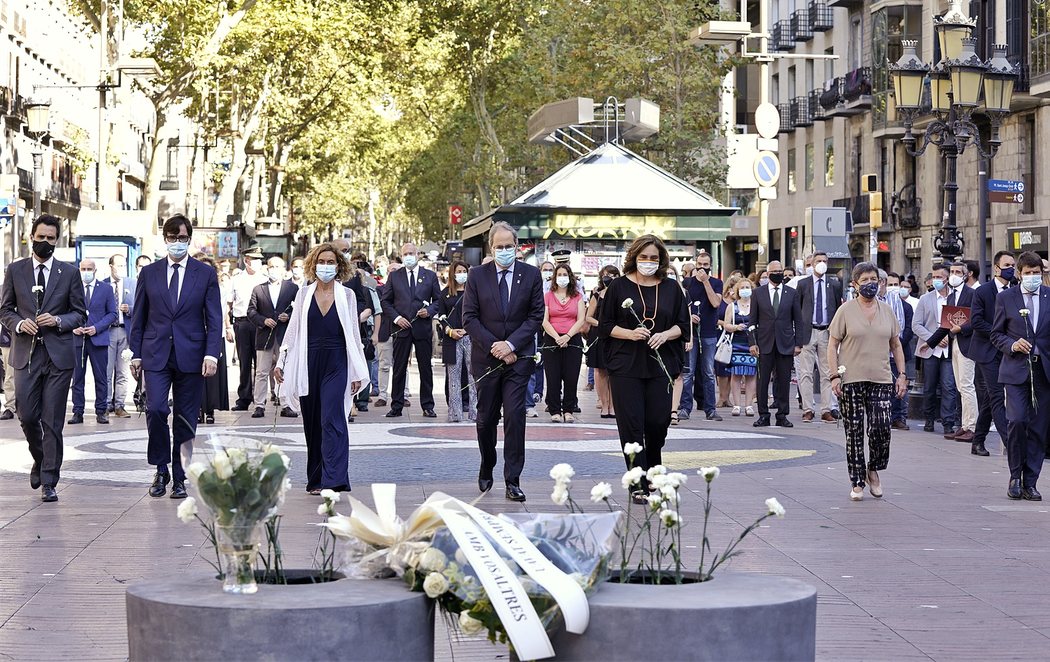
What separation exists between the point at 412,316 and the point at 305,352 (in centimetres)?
893

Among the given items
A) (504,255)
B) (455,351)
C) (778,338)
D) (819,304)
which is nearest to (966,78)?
(819,304)

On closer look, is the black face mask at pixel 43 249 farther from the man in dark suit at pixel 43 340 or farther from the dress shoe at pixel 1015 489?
the dress shoe at pixel 1015 489

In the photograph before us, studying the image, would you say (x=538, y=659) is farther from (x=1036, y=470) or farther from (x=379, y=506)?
(x=1036, y=470)

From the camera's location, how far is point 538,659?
17.8ft

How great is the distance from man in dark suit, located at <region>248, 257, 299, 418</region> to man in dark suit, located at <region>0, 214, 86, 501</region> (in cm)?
753

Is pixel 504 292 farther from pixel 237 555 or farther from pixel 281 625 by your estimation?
pixel 281 625

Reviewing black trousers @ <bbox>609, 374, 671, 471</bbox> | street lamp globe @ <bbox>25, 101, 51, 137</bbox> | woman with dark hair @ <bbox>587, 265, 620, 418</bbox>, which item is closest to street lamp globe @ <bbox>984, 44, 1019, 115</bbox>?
woman with dark hair @ <bbox>587, 265, 620, 418</bbox>

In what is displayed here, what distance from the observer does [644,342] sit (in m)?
11.7

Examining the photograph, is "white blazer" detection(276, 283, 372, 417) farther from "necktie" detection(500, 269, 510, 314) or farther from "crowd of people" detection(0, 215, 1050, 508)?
"necktie" detection(500, 269, 510, 314)

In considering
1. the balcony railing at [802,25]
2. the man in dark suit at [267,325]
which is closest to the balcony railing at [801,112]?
the balcony railing at [802,25]

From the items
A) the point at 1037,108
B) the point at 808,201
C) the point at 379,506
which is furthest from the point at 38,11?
the point at 379,506

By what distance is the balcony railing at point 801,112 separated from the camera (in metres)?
59.2

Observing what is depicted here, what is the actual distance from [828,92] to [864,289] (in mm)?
43448

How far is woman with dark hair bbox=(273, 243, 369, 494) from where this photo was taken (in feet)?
40.0
